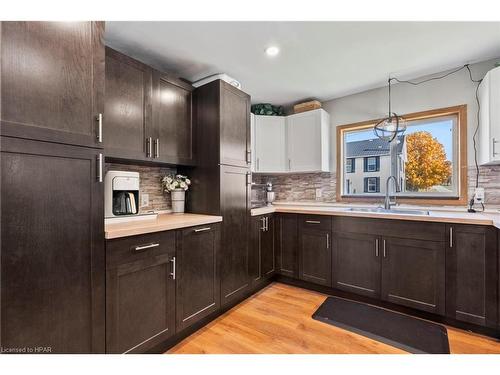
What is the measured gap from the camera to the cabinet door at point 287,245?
2.76 metres

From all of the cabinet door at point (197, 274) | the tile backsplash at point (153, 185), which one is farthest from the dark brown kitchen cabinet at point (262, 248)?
the tile backsplash at point (153, 185)

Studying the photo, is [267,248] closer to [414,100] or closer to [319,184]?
[319,184]

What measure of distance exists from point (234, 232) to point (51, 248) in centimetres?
143

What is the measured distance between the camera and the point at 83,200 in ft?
3.96

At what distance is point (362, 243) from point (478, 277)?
840mm

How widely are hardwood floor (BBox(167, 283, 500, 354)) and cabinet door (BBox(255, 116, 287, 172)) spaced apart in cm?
175

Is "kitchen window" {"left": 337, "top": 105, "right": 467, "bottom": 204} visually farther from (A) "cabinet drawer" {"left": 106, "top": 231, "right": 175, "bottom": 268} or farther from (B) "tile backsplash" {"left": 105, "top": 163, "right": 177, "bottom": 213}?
(A) "cabinet drawer" {"left": 106, "top": 231, "right": 175, "bottom": 268}

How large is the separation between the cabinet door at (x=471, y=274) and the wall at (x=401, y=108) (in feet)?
2.28

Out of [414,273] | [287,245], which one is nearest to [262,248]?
[287,245]

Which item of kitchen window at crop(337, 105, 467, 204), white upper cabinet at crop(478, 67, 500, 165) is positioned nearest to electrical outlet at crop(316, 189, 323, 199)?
kitchen window at crop(337, 105, 467, 204)

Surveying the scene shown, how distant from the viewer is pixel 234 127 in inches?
91.6

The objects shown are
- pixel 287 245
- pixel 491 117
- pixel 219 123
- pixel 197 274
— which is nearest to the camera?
pixel 197 274

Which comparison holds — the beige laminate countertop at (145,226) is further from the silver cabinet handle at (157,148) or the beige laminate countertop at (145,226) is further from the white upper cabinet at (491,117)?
the white upper cabinet at (491,117)

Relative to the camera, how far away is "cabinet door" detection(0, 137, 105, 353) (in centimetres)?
100
